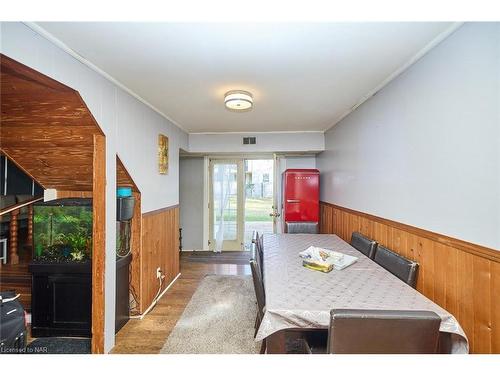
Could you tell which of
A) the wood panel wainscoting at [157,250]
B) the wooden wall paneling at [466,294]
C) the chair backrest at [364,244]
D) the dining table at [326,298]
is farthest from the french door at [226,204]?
the wooden wall paneling at [466,294]

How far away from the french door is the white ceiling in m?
2.40

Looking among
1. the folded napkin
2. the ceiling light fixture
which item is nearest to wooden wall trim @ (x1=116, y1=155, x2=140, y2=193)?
the ceiling light fixture

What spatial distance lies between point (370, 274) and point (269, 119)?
2.40 metres

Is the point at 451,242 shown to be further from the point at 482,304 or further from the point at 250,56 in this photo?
the point at 250,56

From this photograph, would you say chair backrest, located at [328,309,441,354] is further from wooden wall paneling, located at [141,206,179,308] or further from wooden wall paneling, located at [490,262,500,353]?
wooden wall paneling, located at [141,206,179,308]

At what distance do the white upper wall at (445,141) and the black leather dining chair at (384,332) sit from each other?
58 centimetres

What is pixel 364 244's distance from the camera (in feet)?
7.91

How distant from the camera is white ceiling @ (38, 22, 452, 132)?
136 centimetres

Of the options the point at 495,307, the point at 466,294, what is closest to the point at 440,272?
the point at 466,294

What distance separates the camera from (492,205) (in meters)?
1.13

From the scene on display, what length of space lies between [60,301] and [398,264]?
9.89 feet

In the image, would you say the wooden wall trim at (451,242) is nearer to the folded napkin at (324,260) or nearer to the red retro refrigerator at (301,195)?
the folded napkin at (324,260)
